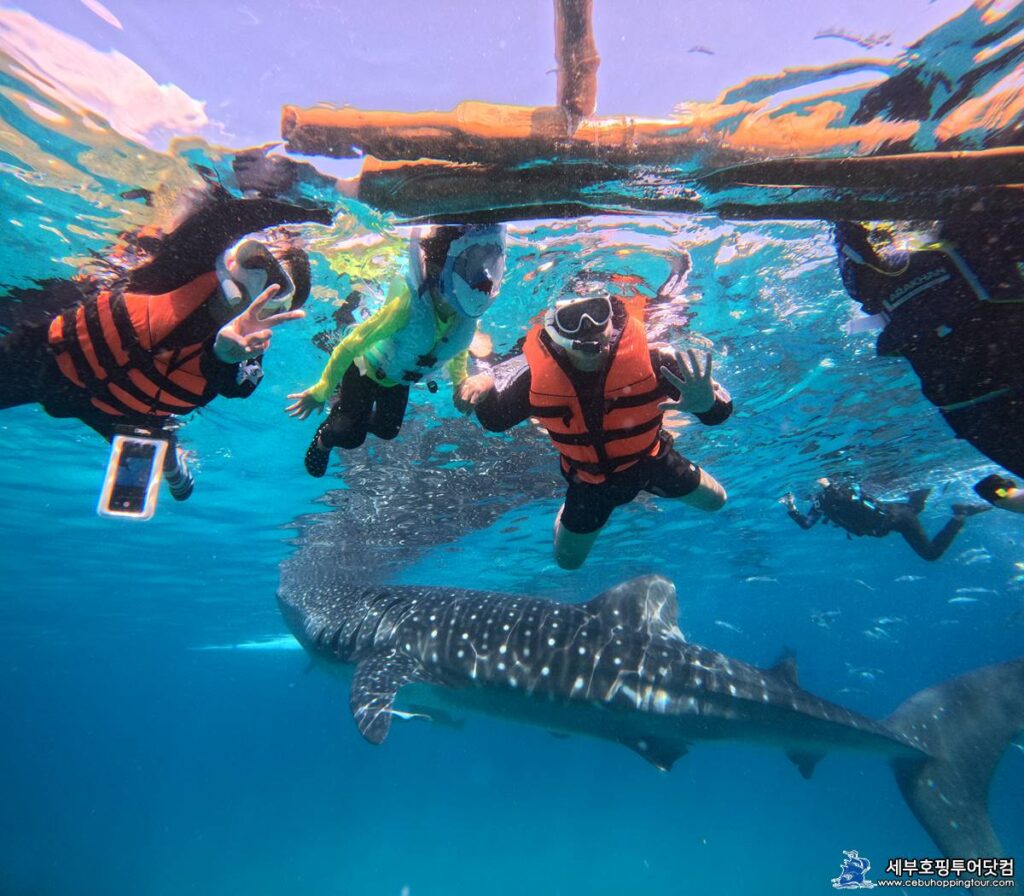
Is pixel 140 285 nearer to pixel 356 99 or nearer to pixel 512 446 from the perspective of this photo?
pixel 356 99

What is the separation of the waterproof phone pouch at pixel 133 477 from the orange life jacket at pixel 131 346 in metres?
0.52

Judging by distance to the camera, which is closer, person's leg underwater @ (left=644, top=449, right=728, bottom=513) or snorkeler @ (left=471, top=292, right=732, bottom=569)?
snorkeler @ (left=471, top=292, right=732, bottom=569)

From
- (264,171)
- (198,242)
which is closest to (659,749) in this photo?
(198,242)

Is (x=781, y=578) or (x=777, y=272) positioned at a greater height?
(x=777, y=272)

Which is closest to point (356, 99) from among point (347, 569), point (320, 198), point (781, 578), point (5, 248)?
point (320, 198)

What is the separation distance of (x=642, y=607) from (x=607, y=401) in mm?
4350

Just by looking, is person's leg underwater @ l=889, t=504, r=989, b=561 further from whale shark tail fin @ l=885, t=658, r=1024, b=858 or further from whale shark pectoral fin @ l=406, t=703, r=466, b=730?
whale shark pectoral fin @ l=406, t=703, r=466, b=730

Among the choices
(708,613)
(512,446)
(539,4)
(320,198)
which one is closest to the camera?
(539,4)

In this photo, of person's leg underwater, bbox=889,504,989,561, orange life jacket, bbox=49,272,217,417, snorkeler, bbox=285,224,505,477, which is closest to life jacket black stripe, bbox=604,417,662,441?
snorkeler, bbox=285,224,505,477

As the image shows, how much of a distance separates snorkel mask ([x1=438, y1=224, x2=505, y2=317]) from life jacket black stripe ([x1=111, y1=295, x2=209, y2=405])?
2309 millimetres

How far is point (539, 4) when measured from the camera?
3.93 metres

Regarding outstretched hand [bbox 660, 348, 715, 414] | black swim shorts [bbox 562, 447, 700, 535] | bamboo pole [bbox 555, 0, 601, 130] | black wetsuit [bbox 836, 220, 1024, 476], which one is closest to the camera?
black wetsuit [bbox 836, 220, 1024, 476]

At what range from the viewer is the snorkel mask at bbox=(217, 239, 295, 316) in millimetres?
3998

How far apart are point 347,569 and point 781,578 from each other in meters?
25.6
